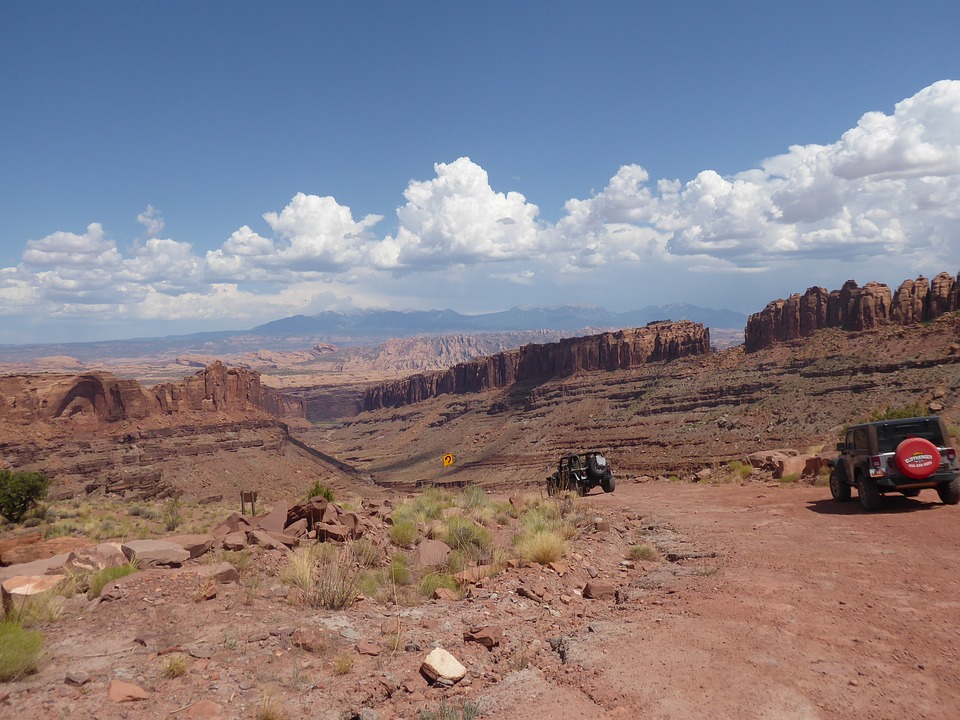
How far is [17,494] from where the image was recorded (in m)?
26.0

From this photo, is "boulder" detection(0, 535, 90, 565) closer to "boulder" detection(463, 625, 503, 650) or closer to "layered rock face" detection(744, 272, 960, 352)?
"boulder" detection(463, 625, 503, 650)

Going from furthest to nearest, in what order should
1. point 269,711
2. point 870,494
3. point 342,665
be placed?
1. point 870,494
2. point 342,665
3. point 269,711

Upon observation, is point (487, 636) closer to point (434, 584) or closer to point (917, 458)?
point (434, 584)

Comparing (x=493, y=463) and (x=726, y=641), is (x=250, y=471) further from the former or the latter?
(x=726, y=641)

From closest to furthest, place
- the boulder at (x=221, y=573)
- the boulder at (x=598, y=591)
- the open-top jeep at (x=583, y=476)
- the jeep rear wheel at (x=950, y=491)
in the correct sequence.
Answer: the boulder at (x=221, y=573)
the boulder at (x=598, y=591)
the jeep rear wheel at (x=950, y=491)
the open-top jeep at (x=583, y=476)

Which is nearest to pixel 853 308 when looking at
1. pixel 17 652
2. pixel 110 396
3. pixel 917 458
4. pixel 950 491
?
pixel 950 491

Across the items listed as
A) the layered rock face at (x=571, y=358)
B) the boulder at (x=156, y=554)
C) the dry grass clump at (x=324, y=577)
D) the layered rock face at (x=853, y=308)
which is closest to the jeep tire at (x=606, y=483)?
the dry grass clump at (x=324, y=577)

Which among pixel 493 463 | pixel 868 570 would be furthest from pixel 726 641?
pixel 493 463

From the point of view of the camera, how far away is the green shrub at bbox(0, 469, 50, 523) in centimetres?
2560

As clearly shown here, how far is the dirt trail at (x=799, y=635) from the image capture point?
17.8ft

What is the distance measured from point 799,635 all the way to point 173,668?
264 inches

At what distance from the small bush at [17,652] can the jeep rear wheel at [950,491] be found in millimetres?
16295

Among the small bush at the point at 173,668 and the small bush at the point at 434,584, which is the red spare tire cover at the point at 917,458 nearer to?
the small bush at the point at 434,584

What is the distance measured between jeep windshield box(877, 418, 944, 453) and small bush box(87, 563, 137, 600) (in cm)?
1472
